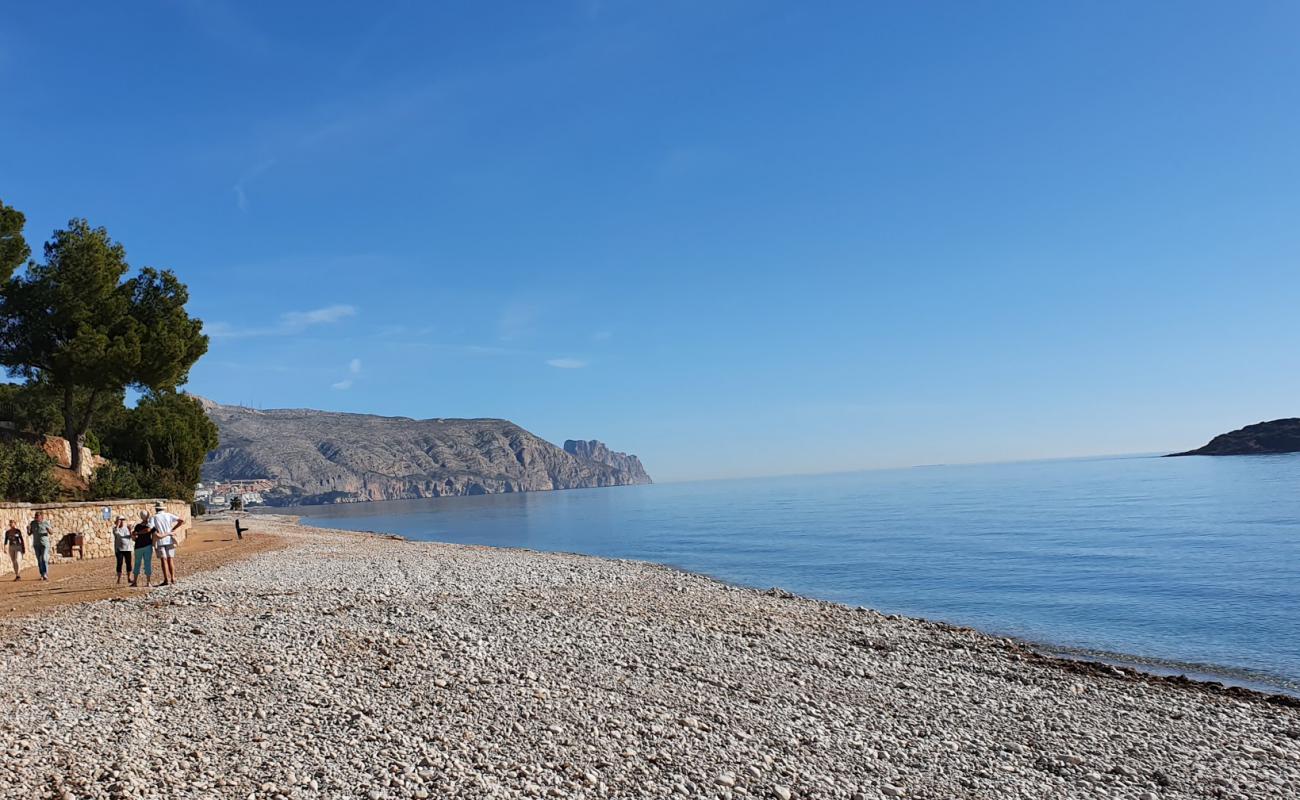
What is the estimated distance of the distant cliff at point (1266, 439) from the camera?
545 feet

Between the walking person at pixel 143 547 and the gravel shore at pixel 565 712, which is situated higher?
the walking person at pixel 143 547

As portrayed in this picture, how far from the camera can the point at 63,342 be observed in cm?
3300

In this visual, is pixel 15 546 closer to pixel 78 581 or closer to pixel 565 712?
pixel 78 581

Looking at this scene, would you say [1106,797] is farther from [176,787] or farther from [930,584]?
[930,584]

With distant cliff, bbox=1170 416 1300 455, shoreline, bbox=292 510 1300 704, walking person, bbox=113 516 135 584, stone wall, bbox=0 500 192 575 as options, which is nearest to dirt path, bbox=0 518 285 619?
walking person, bbox=113 516 135 584

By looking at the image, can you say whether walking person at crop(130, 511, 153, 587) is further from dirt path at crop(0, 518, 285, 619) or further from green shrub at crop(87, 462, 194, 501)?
green shrub at crop(87, 462, 194, 501)

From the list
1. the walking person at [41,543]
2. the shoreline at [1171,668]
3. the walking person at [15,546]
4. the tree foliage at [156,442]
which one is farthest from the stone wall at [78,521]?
the shoreline at [1171,668]

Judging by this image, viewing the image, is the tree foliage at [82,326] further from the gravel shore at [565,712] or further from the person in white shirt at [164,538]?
the gravel shore at [565,712]

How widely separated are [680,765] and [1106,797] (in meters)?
4.05

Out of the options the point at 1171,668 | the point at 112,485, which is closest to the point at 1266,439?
the point at 1171,668

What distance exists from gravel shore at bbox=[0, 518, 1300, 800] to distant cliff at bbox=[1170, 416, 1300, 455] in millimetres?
196048

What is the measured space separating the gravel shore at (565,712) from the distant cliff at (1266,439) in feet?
643

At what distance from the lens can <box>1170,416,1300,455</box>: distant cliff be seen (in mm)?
166125

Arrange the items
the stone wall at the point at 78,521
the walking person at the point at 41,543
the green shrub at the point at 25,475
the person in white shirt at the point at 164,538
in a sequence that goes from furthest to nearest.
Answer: the green shrub at the point at 25,475
the stone wall at the point at 78,521
the walking person at the point at 41,543
the person in white shirt at the point at 164,538
